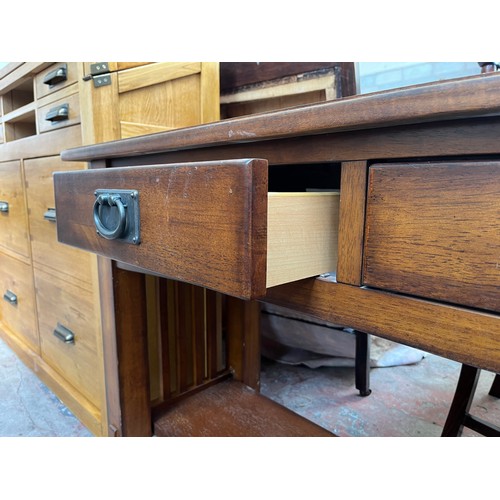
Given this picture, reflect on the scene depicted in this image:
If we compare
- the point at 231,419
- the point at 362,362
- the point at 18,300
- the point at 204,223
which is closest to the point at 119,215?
the point at 204,223

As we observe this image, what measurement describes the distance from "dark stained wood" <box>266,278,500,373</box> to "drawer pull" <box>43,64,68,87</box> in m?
0.86

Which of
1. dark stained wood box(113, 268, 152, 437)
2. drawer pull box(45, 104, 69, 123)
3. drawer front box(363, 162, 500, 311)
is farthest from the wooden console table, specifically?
drawer pull box(45, 104, 69, 123)

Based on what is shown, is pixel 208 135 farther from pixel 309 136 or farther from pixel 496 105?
pixel 496 105

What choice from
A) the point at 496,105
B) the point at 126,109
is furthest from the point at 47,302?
the point at 496,105

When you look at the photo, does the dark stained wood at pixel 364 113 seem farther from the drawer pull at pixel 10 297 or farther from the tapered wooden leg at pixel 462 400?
the drawer pull at pixel 10 297

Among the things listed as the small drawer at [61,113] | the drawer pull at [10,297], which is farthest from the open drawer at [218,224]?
the drawer pull at [10,297]

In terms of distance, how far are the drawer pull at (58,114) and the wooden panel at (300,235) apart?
84 centimetres

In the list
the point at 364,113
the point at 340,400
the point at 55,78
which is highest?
the point at 55,78

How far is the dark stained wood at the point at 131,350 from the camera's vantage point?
859 millimetres

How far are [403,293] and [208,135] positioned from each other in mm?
283

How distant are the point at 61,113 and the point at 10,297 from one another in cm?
99

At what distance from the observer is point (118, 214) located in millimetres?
489

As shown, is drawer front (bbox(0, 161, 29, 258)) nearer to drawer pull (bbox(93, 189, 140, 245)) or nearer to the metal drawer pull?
the metal drawer pull

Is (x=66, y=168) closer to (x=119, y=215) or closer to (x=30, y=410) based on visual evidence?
(x=119, y=215)
